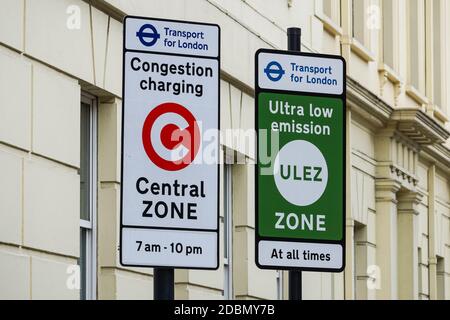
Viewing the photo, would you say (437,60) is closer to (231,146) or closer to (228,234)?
(228,234)

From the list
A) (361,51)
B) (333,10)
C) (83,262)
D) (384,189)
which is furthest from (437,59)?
(83,262)

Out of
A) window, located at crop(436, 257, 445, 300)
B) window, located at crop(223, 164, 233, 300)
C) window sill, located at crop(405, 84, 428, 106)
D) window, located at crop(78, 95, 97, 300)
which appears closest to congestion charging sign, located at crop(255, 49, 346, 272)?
window, located at crop(78, 95, 97, 300)

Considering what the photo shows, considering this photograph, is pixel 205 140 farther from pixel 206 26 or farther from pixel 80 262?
pixel 80 262

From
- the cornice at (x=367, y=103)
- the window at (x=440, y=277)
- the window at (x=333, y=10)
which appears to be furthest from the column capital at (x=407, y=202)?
the window at (x=333, y=10)

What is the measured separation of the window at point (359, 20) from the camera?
84.0 feet

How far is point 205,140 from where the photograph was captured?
6758 mm

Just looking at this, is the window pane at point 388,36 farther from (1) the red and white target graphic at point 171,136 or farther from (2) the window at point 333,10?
(1) the red and white target graphic at point 171,136

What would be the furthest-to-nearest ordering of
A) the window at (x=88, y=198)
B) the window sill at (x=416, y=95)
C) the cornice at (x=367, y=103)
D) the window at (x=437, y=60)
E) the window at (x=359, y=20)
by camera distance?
the window at (x=437, y=60) < the window sill at (x=416, y=95) < the window at (x=359, y=20) < the cornice at (x=367, y=103) < the window at (x=88, y=198)

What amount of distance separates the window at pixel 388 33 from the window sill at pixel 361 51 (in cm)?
180

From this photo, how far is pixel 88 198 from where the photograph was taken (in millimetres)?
14031

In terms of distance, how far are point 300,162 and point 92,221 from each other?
6.43 meters

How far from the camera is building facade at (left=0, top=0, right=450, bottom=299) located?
12.1 m

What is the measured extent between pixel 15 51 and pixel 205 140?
547 centimetres

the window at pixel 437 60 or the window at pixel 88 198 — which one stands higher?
the window at pixel 437 60
